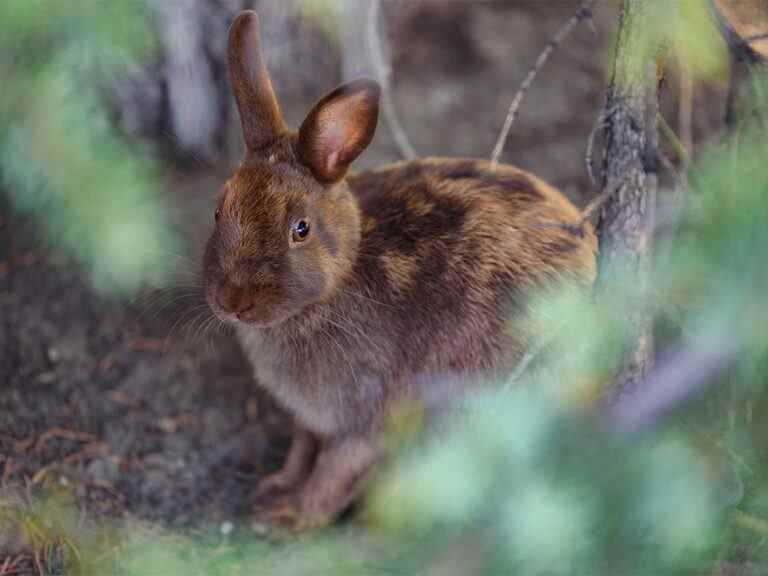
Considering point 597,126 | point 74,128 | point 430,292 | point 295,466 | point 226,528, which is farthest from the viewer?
point 295,466

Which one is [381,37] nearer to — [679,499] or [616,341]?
[616,341]

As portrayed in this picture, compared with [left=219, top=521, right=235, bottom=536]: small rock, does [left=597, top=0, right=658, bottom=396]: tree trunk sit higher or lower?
higher

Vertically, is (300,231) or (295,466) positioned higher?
(300,231)

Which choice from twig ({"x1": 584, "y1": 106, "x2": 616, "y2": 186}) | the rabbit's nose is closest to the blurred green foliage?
the rabbit's nose

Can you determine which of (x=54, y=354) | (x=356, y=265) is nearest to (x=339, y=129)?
(x=356, y=265)

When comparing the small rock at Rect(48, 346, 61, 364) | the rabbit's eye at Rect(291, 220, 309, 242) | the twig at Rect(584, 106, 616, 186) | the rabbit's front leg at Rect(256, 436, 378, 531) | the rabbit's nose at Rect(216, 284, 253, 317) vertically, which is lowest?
the rabbit's front leg at Rect(256, 436, 378, 531)

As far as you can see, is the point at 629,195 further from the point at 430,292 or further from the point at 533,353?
the point at 430,292

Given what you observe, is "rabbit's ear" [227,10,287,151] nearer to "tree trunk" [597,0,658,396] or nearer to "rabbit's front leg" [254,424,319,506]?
"tree trunk" [597,0,658,396]
